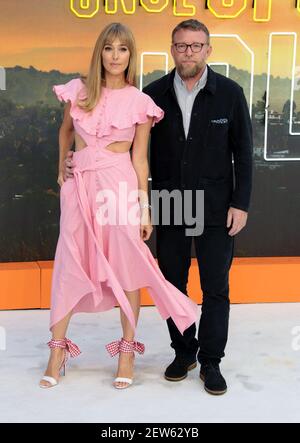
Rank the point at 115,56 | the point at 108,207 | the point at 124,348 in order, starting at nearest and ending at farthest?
the point at 115,56 → the point at 108,207 → the point at 124,348

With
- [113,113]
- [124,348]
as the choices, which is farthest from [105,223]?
[124,348]

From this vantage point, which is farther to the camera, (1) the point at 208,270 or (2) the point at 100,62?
(1) the point at 208,270

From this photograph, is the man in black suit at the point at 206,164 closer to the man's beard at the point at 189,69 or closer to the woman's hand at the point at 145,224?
the man's beard at the point at 189,69

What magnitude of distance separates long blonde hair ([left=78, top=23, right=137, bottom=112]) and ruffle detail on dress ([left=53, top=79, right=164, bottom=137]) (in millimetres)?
30

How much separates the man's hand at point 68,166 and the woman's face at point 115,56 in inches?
16.3

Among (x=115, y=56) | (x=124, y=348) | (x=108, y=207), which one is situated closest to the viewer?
(x=115, y=56)

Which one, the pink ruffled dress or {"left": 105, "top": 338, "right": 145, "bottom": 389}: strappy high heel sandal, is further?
{"left": 105, "top": 338, "right": 145, "bottom": 389}: strappy high heel sandal

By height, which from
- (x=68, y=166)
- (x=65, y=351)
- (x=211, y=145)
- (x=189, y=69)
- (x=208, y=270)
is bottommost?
(x=65, y=351)

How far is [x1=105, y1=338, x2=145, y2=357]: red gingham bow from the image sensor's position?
282cm

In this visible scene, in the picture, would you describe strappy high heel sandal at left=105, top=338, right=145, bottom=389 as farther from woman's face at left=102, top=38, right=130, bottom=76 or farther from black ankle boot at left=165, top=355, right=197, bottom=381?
woman's face at left=102, top=38, right=130, bottom=76

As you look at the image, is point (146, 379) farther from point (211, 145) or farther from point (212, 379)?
point (211, 145)

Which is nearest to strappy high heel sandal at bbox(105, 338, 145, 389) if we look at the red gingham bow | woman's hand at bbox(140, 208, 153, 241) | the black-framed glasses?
the red gingham bow

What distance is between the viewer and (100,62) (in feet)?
8.59

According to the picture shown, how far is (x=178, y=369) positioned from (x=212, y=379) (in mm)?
189
